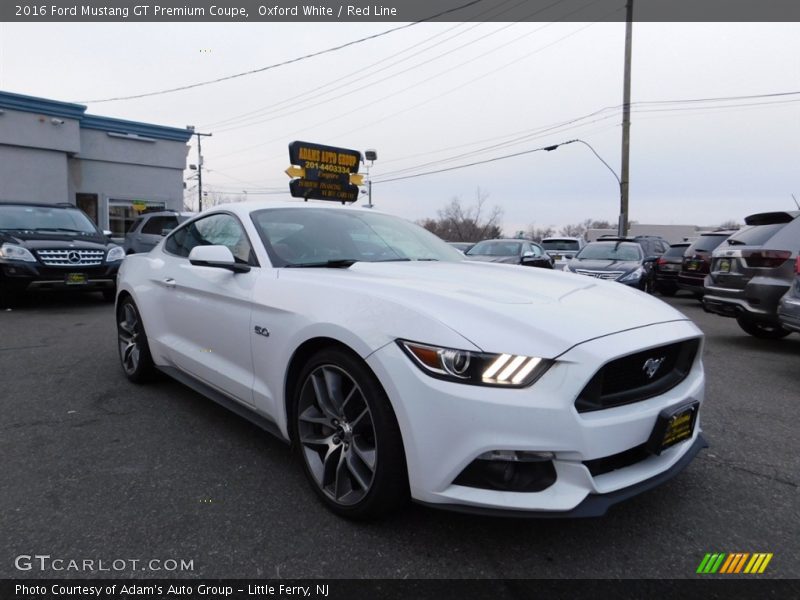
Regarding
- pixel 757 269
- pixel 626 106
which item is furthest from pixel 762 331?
pixel 626 106

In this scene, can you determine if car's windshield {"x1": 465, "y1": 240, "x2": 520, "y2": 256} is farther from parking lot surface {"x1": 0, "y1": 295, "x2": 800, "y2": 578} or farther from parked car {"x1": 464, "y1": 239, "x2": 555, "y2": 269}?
parking lot surface {"x1": 0, "y1": 295, "x2": 800, "y2": 578}

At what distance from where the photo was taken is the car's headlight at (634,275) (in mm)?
10955

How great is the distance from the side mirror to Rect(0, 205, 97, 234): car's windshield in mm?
7672

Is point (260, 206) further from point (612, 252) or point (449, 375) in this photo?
point (612, 252)

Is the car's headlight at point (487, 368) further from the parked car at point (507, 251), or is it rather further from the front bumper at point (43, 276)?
the parked car at point (507, 251)

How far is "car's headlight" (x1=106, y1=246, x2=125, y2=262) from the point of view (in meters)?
8.76

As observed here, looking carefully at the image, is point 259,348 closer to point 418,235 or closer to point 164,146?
point 418,235

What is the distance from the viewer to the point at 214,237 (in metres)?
3.65

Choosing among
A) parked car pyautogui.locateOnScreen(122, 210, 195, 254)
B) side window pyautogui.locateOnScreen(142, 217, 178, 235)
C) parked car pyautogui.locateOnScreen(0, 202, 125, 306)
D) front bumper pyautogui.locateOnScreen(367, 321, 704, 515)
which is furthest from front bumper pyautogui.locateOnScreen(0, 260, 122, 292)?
front bumper pyautogui.locateOnScreen(367, 321, 704, 515)

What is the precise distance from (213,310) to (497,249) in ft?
34.0

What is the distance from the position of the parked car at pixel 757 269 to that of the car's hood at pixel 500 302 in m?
3.81

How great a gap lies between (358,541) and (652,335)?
1.51 meters
